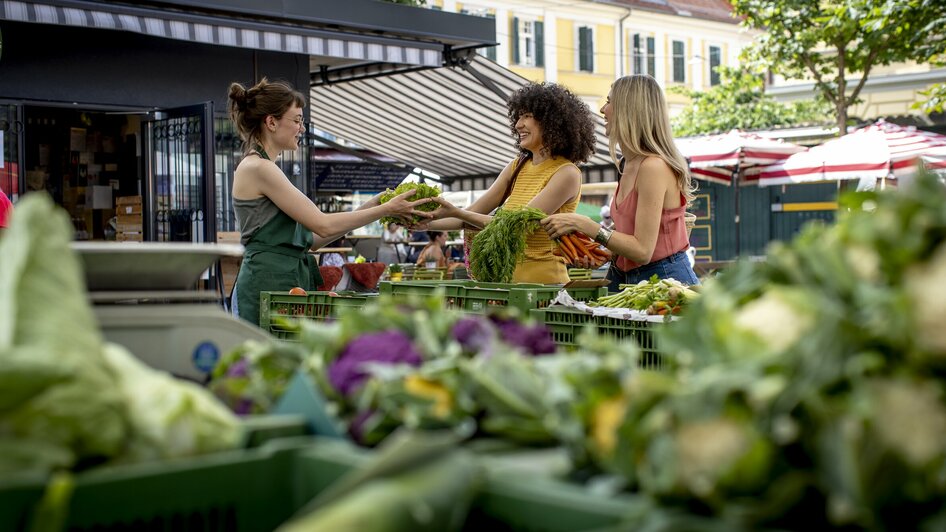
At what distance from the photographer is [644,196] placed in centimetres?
509

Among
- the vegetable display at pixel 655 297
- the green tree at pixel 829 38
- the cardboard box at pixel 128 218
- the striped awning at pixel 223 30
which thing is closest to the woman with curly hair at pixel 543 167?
the vegetable display at pixel 655 297

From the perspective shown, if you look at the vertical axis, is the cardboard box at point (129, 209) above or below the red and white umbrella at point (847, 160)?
below

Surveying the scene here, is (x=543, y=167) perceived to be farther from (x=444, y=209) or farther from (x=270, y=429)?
(x=270, y=429)

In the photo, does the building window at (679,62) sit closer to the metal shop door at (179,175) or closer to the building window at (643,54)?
the building window at (643,54)

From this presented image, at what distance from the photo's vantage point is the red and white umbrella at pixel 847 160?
14.5 meters

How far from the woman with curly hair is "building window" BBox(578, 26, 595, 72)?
3264 centimetres

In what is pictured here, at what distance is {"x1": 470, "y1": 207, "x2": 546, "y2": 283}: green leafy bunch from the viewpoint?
17.4 ft

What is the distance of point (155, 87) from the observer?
11.0 meters

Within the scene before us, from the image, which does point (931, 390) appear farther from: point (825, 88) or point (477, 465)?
point (825, 88)

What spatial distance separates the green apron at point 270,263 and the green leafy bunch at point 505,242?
0.97 meters

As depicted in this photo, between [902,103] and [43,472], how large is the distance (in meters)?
32.0

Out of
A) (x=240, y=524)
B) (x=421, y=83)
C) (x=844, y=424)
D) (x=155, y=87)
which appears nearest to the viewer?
(x=844, y=424)

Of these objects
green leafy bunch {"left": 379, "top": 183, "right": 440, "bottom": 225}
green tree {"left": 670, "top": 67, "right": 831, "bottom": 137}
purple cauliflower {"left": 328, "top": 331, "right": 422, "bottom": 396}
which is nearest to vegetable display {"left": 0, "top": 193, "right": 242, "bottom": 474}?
purple cauliflower {"left": 328, "top": 331, "right": 422, "bottom": 396}

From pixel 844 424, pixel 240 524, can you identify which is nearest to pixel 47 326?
pixel 240 524
